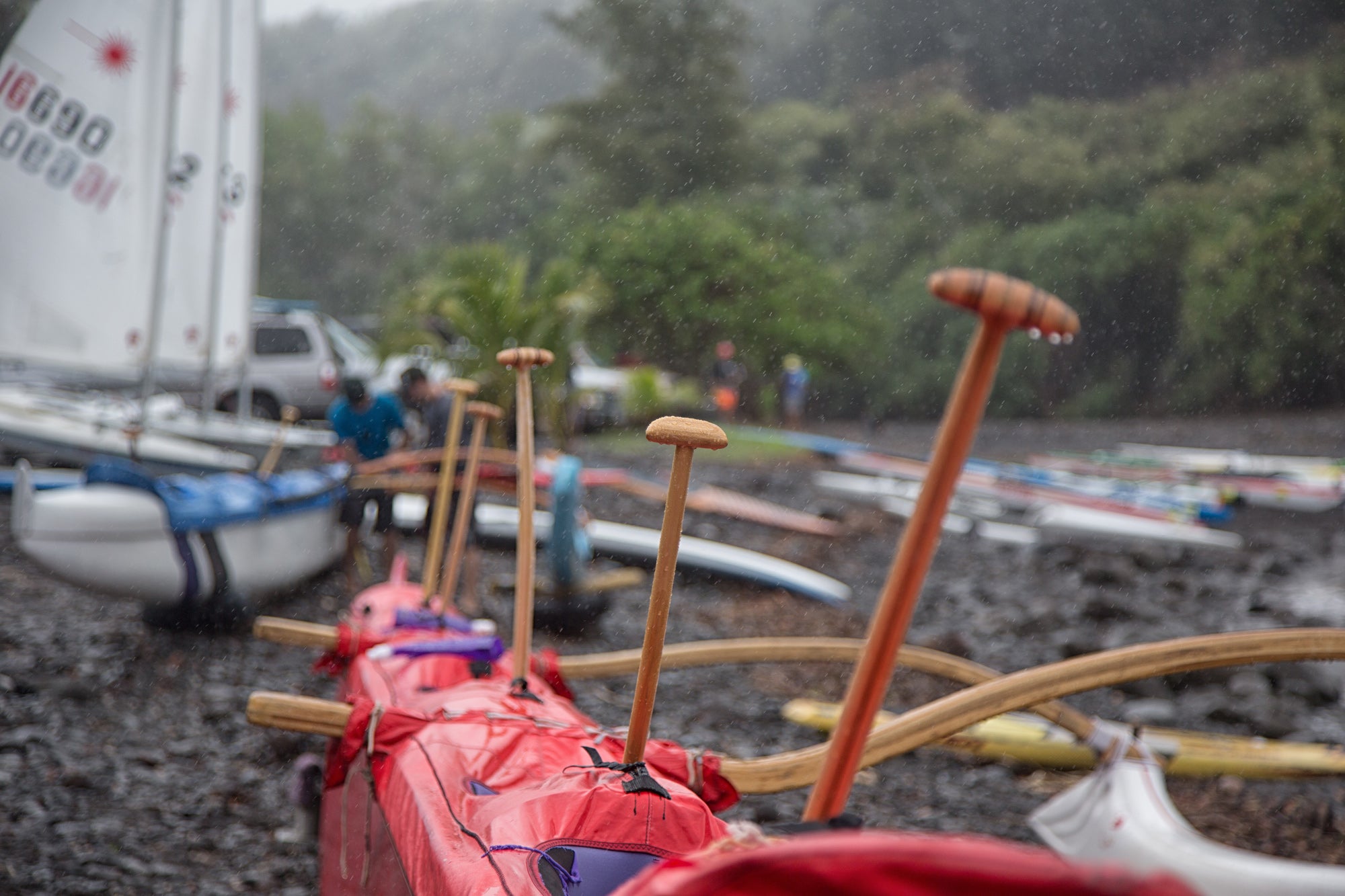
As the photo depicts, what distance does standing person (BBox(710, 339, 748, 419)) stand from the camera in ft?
62.8

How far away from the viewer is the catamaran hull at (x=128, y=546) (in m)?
4.89

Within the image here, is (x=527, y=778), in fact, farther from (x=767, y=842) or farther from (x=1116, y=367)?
(x=1116, y=367)

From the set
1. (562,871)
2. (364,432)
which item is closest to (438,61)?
(364,432)

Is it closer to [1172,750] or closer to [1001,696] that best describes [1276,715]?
[1172,750]

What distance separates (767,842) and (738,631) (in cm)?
596

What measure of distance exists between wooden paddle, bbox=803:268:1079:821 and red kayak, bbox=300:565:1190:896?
0.15m

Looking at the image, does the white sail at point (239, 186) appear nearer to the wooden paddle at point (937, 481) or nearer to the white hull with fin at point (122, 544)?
the white hull with fin at point (122, 544)

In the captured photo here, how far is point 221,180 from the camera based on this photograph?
27.1 feet

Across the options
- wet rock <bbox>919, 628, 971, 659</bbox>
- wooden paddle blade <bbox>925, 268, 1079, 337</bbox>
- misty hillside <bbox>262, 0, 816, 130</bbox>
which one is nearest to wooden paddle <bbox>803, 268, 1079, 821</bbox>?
wooden paddle blade <bbox>925, 268, 1079, 337</bbox>

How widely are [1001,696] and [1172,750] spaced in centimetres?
230

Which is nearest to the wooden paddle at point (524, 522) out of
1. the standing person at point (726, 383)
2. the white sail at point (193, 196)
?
the white sail at point (193, 196)

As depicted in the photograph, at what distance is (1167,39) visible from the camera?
1421 inches

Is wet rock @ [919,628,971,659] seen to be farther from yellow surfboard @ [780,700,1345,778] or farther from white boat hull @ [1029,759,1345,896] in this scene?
white boat hull @ [1029,759,1345,896]

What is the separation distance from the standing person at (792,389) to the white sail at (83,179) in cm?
1400
